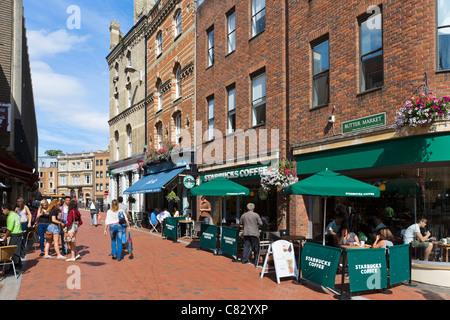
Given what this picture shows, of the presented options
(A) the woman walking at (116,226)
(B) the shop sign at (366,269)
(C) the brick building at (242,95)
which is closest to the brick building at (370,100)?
(C) the brick building at (242,95)

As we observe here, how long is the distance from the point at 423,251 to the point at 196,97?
13236 millimetres

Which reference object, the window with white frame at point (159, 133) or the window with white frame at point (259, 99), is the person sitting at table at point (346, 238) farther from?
the window with white frame at point (159, 133)

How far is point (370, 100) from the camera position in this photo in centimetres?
939

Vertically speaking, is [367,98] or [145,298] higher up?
[367,98]

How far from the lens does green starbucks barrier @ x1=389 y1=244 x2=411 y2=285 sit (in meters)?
7.30

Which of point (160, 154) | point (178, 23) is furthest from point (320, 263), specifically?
point (178, 23)

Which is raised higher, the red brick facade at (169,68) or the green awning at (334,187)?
the red brick facade at (169,68)

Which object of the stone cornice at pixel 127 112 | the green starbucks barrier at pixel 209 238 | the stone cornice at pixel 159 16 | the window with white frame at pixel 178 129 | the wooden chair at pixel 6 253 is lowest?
the green starbucks barrier at pixel 209 238

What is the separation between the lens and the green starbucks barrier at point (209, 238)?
1184 cm

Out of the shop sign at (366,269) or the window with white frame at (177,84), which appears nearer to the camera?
the shop sign at (366,269)

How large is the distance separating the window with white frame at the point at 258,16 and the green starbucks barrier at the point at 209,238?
25.0 ft

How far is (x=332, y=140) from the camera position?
10.4 metres
